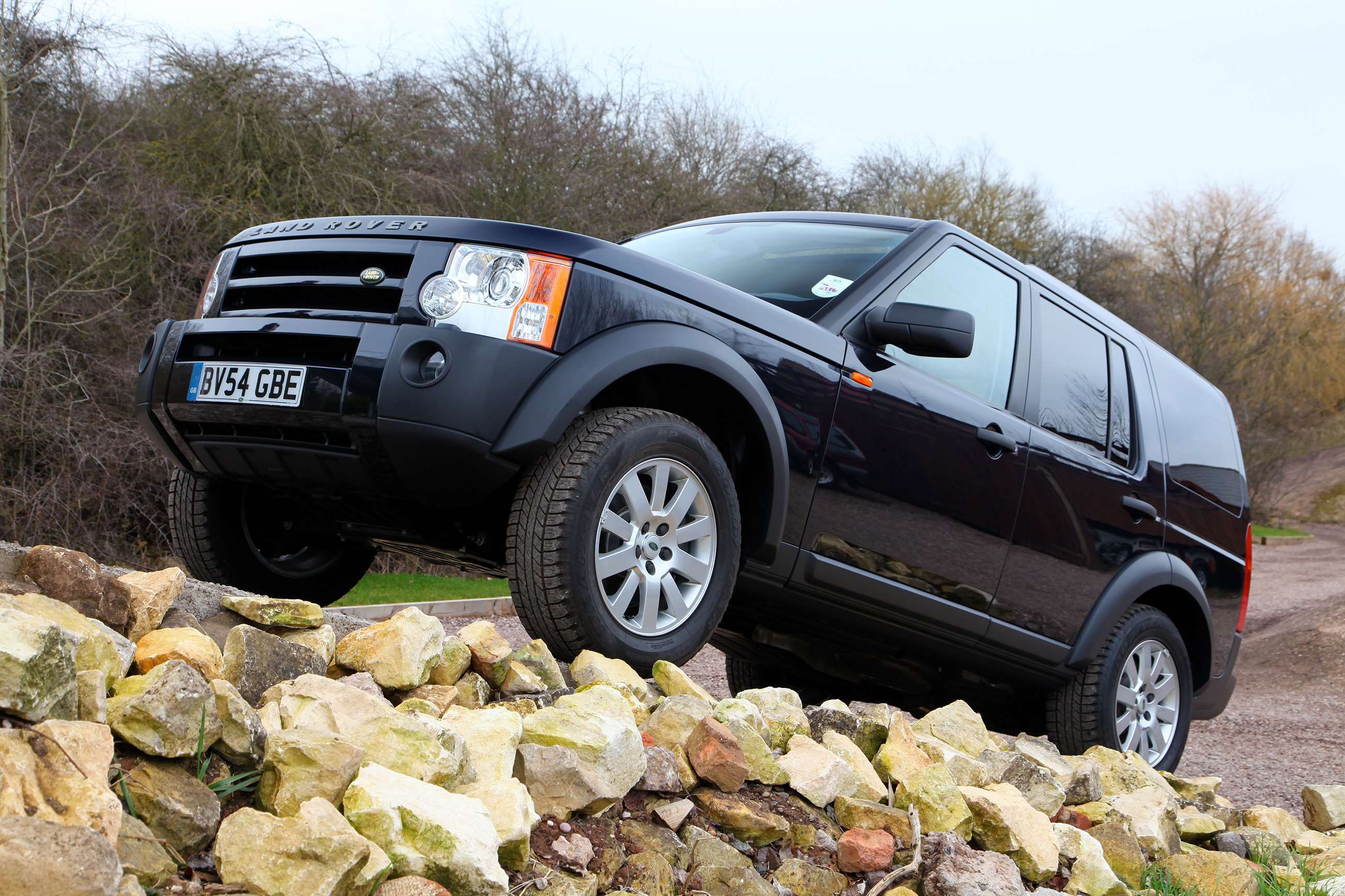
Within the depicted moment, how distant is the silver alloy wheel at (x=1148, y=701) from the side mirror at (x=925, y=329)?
6.42 feet

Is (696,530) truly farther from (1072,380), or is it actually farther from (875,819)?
(1072,380)

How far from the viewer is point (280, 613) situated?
3.00m

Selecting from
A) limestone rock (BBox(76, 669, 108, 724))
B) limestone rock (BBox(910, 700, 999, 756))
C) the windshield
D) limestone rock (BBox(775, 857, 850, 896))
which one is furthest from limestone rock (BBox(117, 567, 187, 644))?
limestone rock (BBox(910, 700, 999, 756))

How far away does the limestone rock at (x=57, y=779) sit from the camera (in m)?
1.70

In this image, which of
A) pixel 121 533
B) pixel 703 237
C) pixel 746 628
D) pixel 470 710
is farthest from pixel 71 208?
pixel 470 710

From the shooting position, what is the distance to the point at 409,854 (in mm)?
1957

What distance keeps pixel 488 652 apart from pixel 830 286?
1843 mm

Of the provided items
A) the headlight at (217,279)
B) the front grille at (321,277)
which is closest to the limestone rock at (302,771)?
the front grille at (321,277)

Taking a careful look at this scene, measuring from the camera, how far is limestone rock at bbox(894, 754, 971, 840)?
9.89ft

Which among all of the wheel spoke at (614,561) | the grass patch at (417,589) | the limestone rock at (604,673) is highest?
the wheel spoke at (614,561)

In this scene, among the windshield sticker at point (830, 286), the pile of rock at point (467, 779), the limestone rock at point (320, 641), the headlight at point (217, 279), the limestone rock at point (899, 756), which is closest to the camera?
the pile of rock at point (467, 779)

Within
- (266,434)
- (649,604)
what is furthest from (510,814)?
(266,434)

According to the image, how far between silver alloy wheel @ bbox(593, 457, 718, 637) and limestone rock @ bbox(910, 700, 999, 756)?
0.93m

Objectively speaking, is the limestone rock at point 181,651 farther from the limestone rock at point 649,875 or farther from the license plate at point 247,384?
the limestone rock at point 649,875
